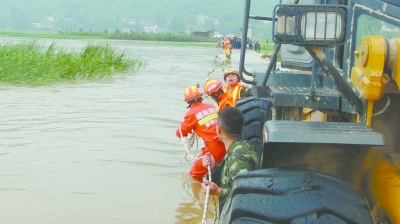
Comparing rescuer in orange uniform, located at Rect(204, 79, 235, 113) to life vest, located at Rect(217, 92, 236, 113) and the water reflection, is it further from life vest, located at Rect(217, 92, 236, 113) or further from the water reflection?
the water reflection

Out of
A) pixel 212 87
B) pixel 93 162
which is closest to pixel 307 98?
pixel 212 87

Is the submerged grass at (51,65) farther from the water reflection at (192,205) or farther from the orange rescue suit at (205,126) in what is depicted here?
the orange rescue suit at (205,126)

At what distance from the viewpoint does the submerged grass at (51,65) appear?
19.5m

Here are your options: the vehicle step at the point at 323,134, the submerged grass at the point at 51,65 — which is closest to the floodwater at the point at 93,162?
the submerged grass at the point at 51,65

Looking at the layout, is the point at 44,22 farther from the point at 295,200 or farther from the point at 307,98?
the point at 295,200

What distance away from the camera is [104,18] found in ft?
645

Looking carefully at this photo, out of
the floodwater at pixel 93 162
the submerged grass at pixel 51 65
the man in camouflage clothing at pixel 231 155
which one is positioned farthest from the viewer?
the submerged grass at pixel 51 65

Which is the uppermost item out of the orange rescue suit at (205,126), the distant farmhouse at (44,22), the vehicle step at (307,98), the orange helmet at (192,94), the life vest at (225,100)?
the vehicle step at (307,98)

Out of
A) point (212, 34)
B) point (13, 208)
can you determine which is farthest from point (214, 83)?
point (212, 34)

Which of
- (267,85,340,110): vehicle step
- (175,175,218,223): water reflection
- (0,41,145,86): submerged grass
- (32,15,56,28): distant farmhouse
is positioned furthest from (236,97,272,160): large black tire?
Result: (32,15,56,28): distant farmhouse

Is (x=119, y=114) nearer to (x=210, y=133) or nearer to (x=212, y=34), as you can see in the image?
(x=210, y=133)

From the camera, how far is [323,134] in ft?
9.02

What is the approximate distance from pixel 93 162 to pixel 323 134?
640cm

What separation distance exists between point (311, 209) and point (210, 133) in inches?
185
